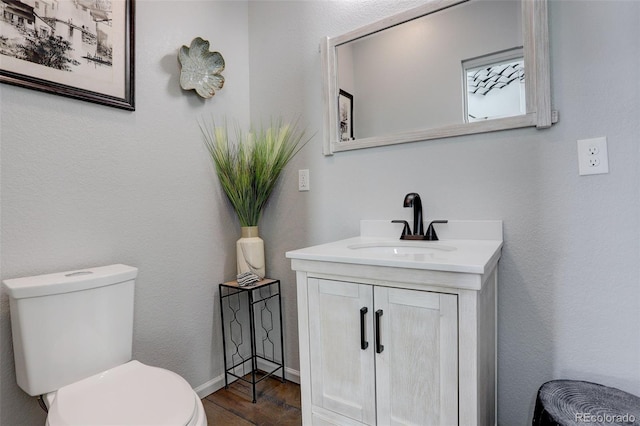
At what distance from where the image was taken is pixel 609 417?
3.00 ft

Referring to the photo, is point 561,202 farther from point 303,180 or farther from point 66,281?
point 66,281

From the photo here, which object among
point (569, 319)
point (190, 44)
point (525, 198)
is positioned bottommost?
point (569, 319)

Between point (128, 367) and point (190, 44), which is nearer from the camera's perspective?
point (128, 367)

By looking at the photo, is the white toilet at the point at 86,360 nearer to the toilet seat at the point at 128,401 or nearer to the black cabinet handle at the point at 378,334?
the toilet seat at the point at 128,401

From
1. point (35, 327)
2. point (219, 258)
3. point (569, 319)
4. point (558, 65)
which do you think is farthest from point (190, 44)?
point (569, 319)

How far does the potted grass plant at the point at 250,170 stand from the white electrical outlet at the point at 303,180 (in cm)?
11

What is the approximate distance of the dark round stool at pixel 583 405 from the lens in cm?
91

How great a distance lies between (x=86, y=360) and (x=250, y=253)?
82 centimetres

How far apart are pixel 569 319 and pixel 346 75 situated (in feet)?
4.59

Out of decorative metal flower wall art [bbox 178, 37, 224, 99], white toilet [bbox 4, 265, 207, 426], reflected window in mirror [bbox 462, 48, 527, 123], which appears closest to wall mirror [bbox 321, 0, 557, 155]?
reflected window in mirror [bbox 462, 48, 527, 123]

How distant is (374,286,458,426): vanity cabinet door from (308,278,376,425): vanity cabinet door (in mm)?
38

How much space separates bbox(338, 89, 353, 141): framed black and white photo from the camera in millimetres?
1663

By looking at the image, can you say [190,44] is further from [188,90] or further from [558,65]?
[558,65]

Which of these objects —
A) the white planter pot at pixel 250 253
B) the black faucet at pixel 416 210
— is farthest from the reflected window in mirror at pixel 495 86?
the white planter pot at pixel 250 253
